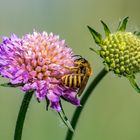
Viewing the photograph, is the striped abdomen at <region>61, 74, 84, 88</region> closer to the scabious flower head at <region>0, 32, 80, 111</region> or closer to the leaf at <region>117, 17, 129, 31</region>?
the scabious flower head at <region>0, 32, 80, 111</region>

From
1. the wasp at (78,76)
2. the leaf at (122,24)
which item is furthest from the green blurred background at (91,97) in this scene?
the wasp at (78,76)

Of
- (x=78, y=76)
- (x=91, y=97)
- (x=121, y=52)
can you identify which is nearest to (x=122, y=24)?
(x=121, y=52)

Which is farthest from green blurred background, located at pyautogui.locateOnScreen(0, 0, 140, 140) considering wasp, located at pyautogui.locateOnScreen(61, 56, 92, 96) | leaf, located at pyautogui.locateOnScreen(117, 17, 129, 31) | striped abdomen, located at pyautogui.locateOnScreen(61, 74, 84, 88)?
striped abdomen, located at pyautogui.locateOnScreen(61, 74, 84, 88)

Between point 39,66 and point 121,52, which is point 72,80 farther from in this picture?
point 121,52

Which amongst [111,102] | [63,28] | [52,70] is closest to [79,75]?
[52,70]

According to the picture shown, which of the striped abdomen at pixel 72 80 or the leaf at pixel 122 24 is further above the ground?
the leaf at pixel 122 24

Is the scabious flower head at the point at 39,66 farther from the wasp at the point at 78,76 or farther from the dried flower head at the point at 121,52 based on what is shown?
the dried flower head at the point at 121,52
